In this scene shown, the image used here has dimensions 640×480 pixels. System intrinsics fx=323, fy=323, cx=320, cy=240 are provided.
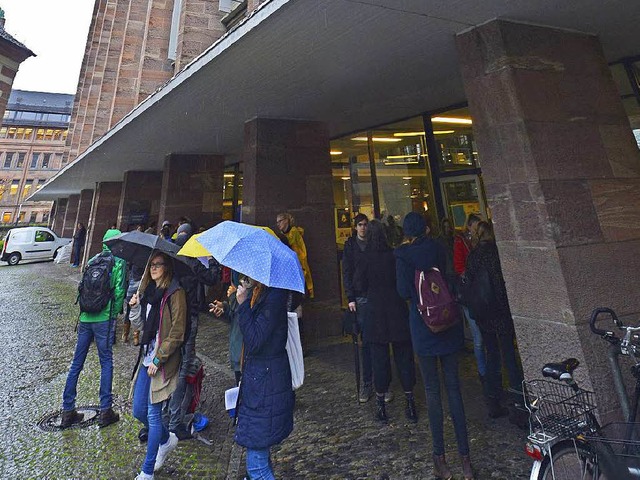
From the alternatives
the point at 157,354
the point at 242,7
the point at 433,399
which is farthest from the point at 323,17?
the point at 242,7

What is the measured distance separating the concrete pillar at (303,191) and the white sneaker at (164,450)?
3.52 metres

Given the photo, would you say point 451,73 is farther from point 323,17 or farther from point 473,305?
point 473,305

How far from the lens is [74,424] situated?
365cm

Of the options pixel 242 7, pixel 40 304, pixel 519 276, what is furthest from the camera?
pixel 40 304

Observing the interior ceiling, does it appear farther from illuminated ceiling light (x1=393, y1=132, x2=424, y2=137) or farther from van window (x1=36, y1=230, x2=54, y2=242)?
van window (x1=36, y1=230, x2=54, y2=242)

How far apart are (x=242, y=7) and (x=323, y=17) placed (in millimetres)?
7250

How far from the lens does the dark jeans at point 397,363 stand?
11.8 ft

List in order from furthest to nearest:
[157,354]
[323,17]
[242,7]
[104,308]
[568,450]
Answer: [242,7]
[104,308]
[323,17]
[157,354]
[568,450]

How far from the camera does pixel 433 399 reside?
108 inches

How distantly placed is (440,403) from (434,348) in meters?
0.47

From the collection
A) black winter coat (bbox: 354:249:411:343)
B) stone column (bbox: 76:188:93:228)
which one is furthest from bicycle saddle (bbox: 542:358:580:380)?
stone column (bbox: 76:188:93:228)

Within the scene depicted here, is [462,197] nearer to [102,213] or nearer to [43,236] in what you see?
[102,213]

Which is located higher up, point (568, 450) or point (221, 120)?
point (221, 120)

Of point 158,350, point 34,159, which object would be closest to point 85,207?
point 158,350
